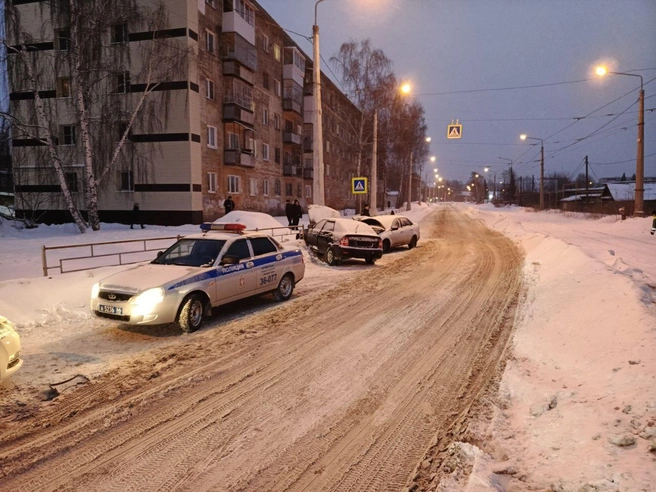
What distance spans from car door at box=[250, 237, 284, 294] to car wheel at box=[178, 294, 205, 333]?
161 cm

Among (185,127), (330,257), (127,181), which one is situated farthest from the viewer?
(127,181)

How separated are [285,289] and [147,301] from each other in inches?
138

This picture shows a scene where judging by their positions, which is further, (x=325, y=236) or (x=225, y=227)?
(x=325, y=236)

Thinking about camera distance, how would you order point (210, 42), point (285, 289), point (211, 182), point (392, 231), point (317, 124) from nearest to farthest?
point (285, 289) < point (392, 231) < point (317, 124) < point (211, 182) < point (210, 42)

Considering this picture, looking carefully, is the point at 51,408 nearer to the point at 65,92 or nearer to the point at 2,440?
the point at 2,440

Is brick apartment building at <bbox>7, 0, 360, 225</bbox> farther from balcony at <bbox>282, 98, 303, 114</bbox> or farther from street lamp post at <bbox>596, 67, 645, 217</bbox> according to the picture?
street lamp post at <bbox>596, 67, 645, 217</bbox>

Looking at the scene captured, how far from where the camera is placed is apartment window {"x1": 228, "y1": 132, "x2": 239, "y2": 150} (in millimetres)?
31281

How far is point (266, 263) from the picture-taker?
9.03 m

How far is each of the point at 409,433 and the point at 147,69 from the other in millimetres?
26079

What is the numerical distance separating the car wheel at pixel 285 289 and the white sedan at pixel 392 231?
8896mm

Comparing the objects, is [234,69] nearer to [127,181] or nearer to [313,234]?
[127,181]

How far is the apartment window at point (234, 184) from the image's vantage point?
104 ft

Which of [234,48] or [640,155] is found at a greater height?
[234,48]

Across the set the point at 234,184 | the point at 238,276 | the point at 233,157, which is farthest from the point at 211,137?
the point at 238,276
